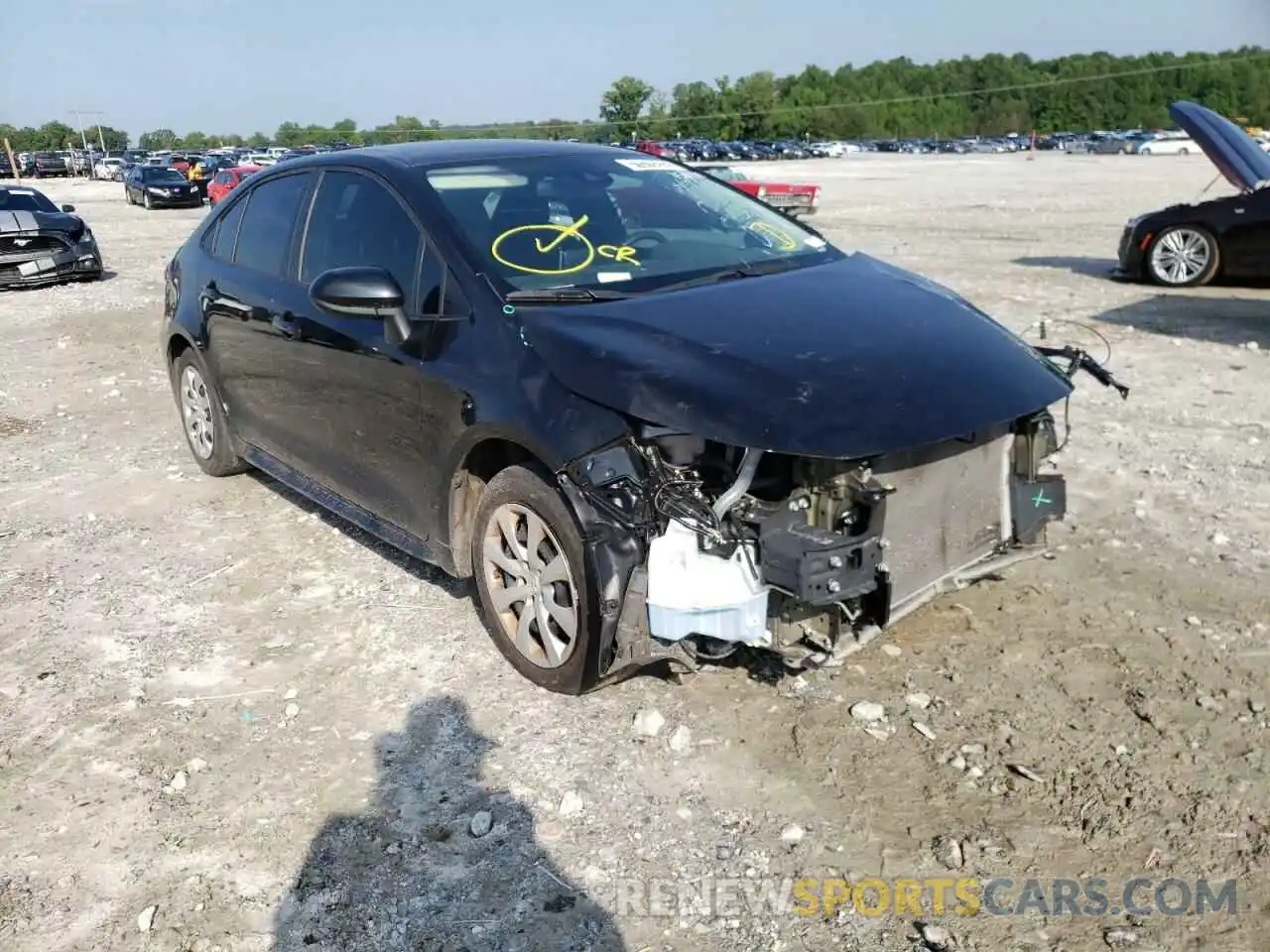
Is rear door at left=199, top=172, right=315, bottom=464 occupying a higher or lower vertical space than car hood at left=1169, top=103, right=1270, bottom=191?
lower

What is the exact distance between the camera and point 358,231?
439 cm

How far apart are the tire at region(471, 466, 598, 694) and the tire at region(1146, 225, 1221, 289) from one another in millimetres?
10431

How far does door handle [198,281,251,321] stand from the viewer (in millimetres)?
5168

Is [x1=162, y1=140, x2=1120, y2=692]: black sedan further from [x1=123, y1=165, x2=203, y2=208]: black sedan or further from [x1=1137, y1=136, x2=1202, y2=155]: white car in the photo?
[x1=1137, y1=136, x2=1202, y2=155]: white car

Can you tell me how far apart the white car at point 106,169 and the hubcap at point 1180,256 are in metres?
56.0

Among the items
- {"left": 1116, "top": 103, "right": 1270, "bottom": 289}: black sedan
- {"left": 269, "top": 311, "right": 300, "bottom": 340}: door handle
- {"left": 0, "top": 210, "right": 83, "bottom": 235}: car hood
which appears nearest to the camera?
{"left": 269, "top": 311, "right": 300, "bottom": 340}: door handle

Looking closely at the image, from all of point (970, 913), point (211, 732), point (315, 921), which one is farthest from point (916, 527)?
point (211, 732)

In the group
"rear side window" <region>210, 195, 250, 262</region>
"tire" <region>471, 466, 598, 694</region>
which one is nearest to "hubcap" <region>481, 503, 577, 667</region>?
"tire" <region>471, 466, 598, 694</region>

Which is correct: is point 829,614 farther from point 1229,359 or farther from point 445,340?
point 1229,359

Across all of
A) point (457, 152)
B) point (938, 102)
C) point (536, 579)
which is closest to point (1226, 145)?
point (457, 152)

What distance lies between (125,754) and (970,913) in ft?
8.79

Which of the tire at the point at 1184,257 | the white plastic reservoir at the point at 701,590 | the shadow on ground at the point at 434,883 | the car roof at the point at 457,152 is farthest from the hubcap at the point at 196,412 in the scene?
the tire at the point at 1184,257

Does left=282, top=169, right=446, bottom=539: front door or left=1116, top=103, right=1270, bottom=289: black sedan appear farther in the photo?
left=1116, top=103, right=1270, bottom=289: black sedan

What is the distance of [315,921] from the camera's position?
2.75 m
